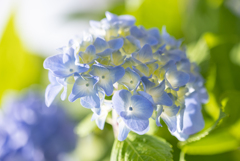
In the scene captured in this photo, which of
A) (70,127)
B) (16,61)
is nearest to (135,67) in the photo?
(70,127)

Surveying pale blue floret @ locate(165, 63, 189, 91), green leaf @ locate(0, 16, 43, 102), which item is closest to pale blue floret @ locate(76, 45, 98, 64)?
pale blue floret @ locate(165, 63, 189, 91)

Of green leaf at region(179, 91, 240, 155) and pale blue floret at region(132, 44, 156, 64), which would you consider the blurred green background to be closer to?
green leaf at region(179, 91, 240, 155)

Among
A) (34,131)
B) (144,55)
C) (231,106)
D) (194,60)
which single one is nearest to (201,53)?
(194,60)

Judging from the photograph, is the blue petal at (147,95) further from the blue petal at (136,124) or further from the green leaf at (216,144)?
the green leaf at (216,144)

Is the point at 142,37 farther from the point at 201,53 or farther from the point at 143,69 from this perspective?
the point at 201,53

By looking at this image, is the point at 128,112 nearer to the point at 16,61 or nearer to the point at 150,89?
the point at 150,89
